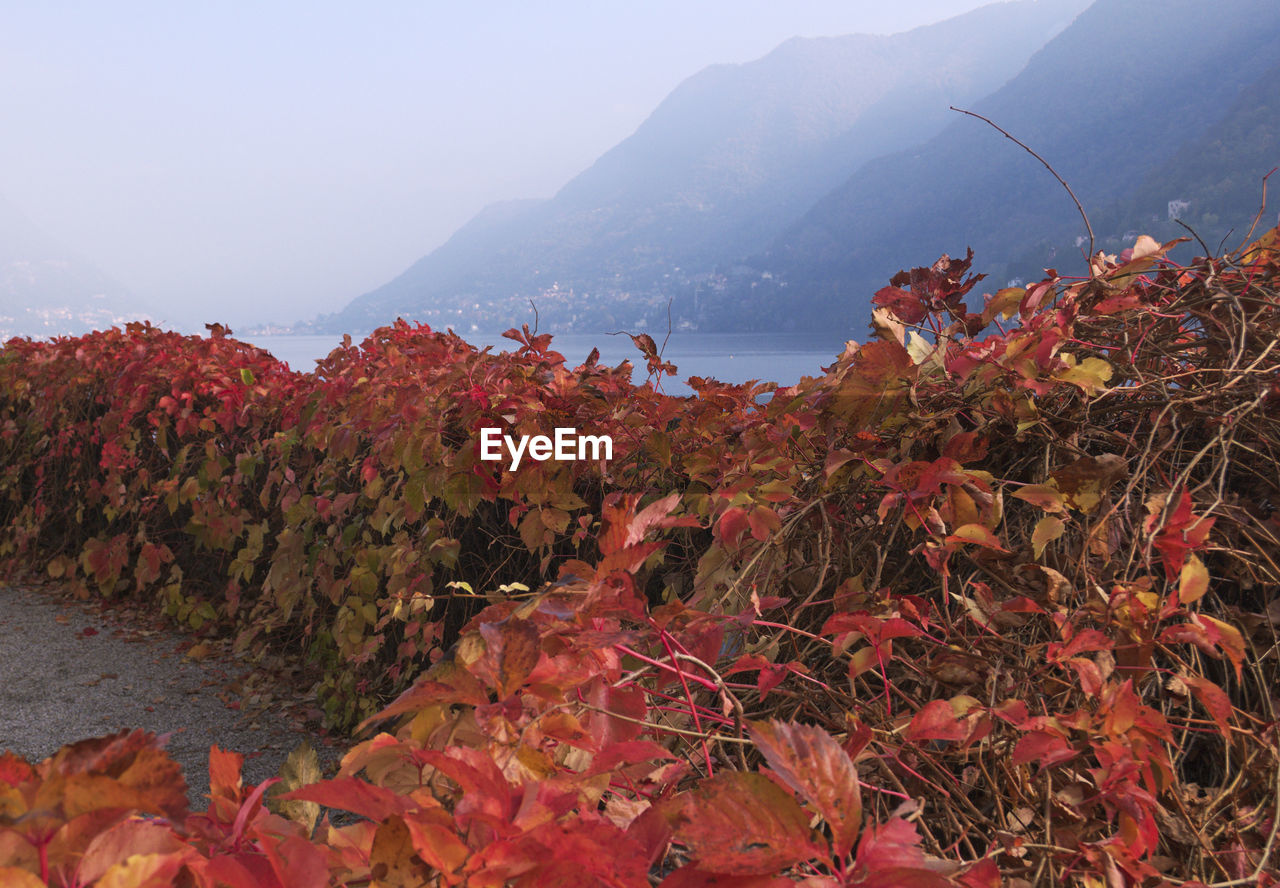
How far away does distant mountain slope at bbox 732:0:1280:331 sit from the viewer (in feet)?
147

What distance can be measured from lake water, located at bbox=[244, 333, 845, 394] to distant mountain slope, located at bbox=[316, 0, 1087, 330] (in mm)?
12236

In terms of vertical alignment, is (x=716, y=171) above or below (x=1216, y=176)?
above

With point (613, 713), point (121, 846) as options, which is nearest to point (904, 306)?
point (613, 713)

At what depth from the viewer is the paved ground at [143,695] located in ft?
10.2

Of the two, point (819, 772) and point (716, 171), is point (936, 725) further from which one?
point (716, 171)

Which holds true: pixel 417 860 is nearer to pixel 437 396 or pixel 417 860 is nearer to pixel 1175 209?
pixel 437 396

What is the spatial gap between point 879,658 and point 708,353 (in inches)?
Answer: 753

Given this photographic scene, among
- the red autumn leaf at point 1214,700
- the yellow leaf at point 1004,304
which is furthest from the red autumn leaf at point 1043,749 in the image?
the yellow leaf at point 1004,304

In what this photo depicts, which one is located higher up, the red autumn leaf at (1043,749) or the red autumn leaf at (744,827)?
the red autumn leaf at (744,827)

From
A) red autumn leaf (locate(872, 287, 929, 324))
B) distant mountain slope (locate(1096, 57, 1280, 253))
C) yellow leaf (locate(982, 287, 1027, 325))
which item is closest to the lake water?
red autumn leaf (locate(872, 287, 929, 324))

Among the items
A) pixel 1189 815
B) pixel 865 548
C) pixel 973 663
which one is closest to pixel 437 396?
pixel 865 548

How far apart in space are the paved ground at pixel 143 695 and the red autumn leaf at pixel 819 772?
114 inches

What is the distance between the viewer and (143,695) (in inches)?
141

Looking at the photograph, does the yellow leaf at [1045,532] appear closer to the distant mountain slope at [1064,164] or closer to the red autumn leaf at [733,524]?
the red autumn leaf at [733,524]
